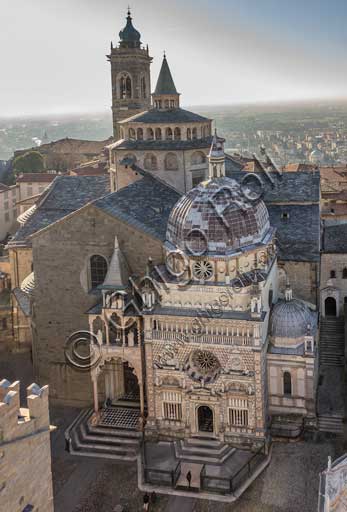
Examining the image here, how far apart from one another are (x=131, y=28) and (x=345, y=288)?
42082mm

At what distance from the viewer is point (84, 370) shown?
36406 mm

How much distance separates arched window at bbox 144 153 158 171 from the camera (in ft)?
138

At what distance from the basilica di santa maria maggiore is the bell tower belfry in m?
32.8

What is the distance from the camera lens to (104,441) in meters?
32.9

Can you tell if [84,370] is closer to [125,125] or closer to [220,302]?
[220,302]

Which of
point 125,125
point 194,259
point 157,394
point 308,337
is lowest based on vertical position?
point 157,394

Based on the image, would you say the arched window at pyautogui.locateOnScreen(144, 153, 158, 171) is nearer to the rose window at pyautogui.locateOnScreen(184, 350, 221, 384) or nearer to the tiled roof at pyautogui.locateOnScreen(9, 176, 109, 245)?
the tiled roof at pyautogui.locateOnScreen(9, 176, 109, 245)

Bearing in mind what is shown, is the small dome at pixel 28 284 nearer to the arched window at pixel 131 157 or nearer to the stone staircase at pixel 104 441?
the arched window at pixel 131 157

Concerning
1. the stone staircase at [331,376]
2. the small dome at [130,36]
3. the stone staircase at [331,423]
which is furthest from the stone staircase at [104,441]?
the small dome at [130,36]

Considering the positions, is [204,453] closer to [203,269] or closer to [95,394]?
[95,394]

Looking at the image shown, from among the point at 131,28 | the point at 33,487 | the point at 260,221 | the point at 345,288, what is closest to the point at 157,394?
the point at 260,221

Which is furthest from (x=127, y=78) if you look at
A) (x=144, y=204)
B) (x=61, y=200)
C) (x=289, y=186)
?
(x=144, y=204)

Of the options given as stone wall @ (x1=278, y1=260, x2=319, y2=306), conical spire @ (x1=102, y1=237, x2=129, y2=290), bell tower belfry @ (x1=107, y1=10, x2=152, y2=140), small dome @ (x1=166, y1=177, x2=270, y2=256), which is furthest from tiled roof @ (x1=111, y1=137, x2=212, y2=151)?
bell tower belfry @ (x1=107, y1=10, x2=152, y2=140)

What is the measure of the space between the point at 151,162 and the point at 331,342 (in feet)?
53.1
